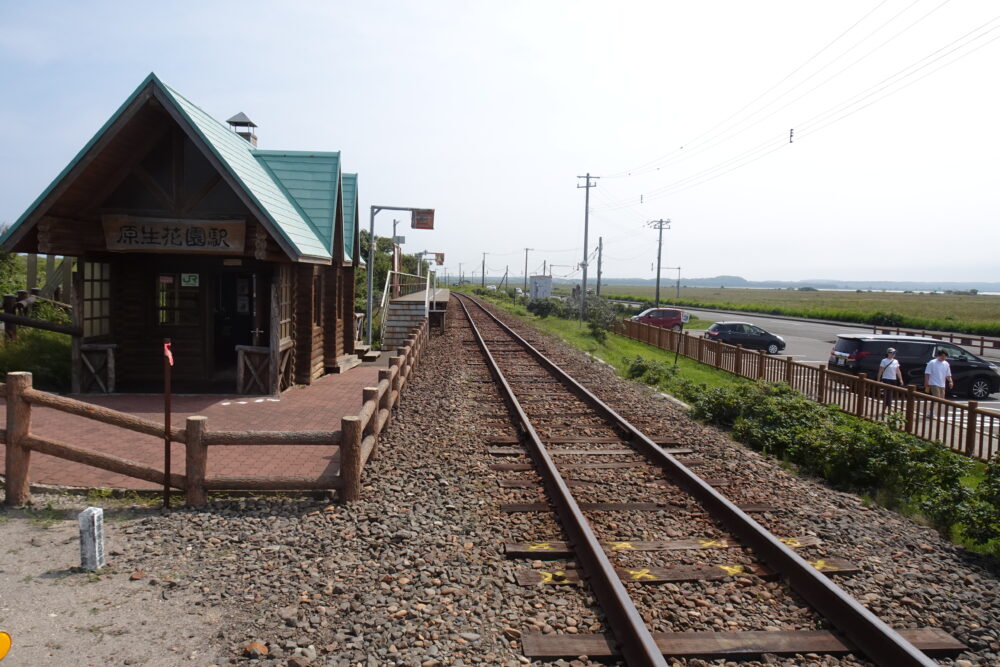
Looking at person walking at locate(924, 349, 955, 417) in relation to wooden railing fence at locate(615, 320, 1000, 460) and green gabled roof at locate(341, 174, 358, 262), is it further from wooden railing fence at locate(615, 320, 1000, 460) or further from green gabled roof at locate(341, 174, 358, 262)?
green gabled roof at locate(341, 174, 358, 262)

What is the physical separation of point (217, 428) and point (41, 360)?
6038 millimetres

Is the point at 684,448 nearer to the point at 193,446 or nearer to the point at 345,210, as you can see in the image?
the point at 193,446

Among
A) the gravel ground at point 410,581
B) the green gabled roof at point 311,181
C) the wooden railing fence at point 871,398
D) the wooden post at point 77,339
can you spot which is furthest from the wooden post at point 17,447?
the wooden railing fence at point 871,398

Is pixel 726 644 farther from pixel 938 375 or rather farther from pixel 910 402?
pixel 938 375

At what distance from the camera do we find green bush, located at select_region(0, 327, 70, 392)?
13.6 metres

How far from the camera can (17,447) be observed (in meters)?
6.88

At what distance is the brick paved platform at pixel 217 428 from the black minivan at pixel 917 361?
13957mm

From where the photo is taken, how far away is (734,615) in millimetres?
5117

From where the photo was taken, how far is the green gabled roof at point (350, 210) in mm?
19062

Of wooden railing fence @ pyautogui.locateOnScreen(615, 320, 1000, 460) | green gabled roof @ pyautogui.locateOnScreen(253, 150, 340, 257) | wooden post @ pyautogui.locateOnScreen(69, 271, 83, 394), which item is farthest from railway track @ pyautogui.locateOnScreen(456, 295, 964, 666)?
wooden post @ pyautogui.locateOnScreen(69, 271, 83, 394)

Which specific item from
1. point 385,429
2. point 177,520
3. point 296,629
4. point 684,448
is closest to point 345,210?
point 385,429

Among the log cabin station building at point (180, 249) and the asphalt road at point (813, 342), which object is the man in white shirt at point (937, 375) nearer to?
the asphalt road at point (813, 342)

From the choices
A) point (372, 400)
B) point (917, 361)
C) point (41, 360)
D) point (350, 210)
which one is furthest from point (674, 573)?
point (917, 361)

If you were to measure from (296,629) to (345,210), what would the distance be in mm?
15559
